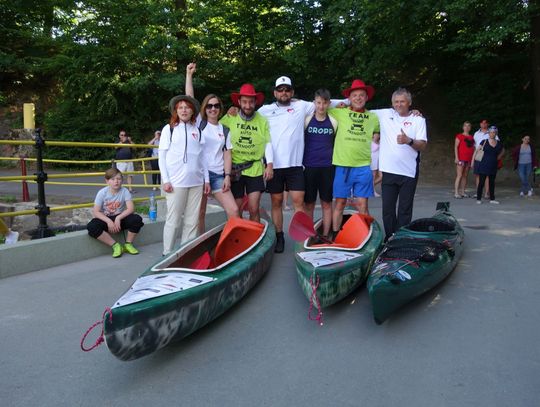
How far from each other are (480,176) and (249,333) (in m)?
8.73

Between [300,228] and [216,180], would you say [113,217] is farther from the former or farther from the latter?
[300,228]

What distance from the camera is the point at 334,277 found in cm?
385

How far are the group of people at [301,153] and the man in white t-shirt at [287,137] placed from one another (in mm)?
12

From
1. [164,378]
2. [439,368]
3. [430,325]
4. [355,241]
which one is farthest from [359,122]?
[164,378]

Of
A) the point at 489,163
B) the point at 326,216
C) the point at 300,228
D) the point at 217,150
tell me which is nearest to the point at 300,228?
the point at 300,228

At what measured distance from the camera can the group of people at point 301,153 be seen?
5793 mm

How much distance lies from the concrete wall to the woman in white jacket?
3.96 feet

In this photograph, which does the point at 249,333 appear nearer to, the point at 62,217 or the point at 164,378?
the point at 164,378

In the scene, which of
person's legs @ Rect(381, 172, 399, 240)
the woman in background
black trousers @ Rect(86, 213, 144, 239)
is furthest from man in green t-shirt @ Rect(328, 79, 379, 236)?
the woman in background

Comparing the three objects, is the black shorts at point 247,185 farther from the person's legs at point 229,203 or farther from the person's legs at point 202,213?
the person's legs at point 202,213

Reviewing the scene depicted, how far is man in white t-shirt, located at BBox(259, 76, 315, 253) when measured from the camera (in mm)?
5871

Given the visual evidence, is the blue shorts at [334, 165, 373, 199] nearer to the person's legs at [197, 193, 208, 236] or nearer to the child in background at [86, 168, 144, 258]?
the person's legs at [197, 193, 208, 236]

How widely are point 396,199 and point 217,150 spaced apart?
7.72 ft

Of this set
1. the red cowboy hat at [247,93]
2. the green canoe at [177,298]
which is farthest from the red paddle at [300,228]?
the red cowboy hat at [247,93]
